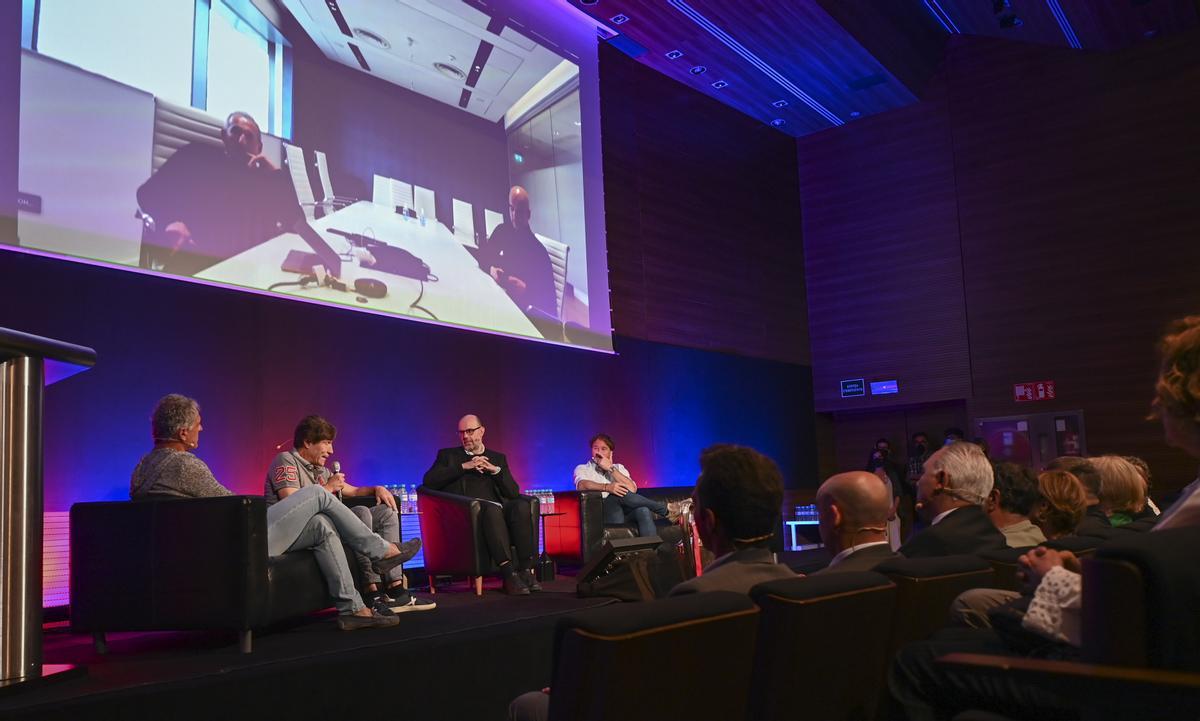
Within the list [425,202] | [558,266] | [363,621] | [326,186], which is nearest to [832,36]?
[558,266]

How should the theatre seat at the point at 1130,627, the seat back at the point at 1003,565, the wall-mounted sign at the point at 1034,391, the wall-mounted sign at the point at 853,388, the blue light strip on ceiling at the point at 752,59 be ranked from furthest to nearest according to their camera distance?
the wall-mounted sign at the point at 853,388 < the wall-mounted sign at the point at 1034,391 < the blue light strip on ceiling at the point at 752,59 < the seat back at the point at 1003,565 < the theatre seat at the point at 1130,627

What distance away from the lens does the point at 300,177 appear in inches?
218

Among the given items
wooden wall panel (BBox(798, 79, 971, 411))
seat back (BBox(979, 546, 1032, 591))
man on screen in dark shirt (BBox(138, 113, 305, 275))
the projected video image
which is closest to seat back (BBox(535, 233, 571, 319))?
the projected video image

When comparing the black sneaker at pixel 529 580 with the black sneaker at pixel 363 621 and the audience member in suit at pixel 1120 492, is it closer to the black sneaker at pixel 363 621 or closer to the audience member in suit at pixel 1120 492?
the black sneaker at pixel 363 621

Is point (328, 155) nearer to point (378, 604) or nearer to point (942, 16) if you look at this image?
point (378, 604)

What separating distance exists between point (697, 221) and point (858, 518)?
726cm

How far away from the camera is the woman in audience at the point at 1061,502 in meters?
3.08

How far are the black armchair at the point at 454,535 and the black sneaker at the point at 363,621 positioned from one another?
132cm

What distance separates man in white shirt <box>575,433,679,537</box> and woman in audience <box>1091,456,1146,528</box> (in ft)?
10.8

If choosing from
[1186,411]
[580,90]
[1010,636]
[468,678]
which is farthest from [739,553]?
[580,90]

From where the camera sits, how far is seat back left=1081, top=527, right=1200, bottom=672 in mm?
1136

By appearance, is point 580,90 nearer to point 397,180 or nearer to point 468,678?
point 397,180

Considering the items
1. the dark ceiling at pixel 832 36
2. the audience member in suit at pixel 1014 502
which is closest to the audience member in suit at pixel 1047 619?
the audience member in suit at pixel 1014 502

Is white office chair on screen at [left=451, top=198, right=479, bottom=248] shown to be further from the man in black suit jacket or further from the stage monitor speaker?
the stage monitor speaker
